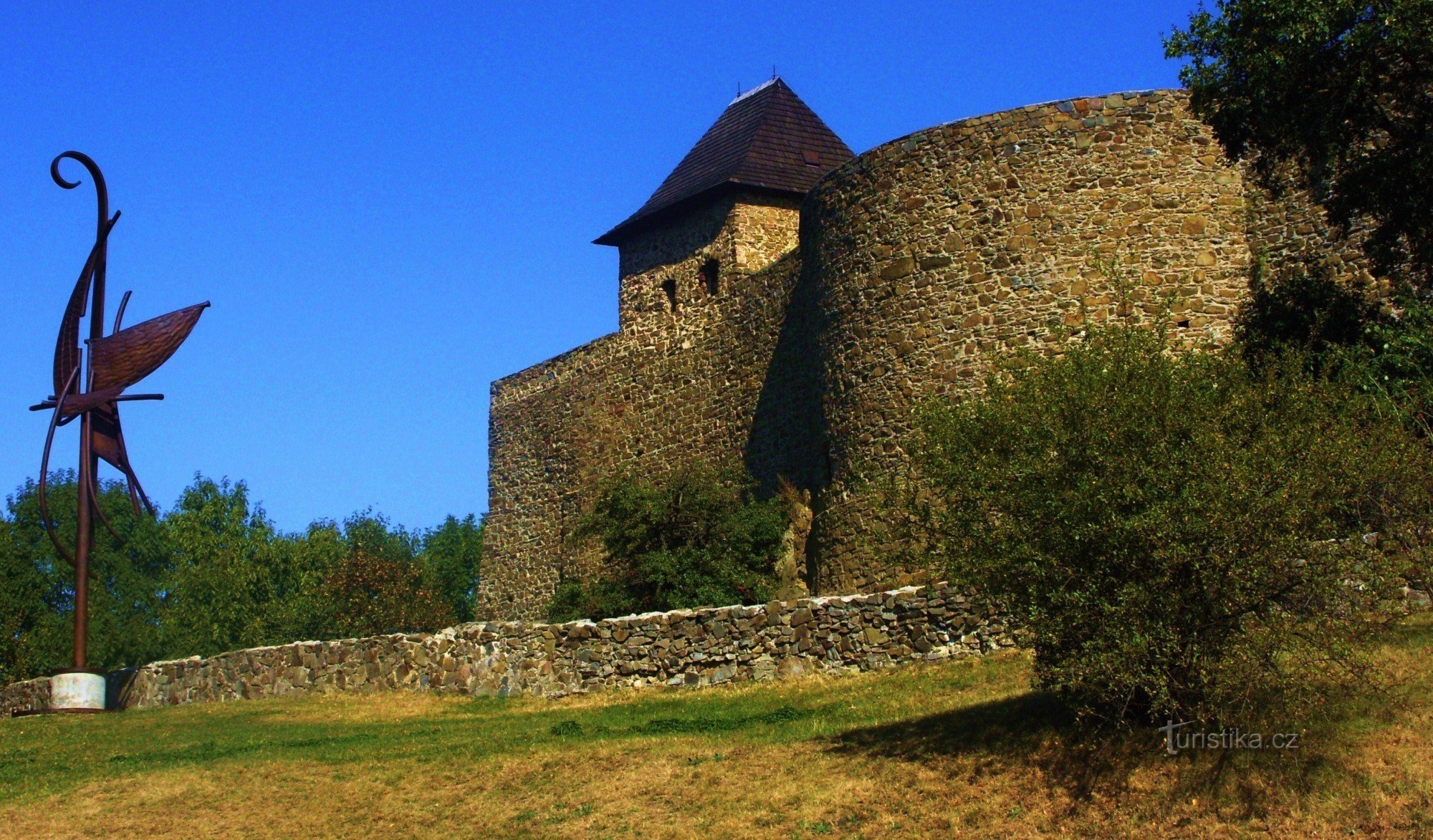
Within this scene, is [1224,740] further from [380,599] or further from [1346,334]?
[380,599]

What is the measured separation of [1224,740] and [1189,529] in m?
1.62

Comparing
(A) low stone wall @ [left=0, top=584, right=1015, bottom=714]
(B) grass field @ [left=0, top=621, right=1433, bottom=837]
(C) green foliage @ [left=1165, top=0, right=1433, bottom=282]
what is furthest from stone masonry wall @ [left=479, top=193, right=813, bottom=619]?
(C) green foliage @ [left=1165, top=0, right=1433, bottom=282]

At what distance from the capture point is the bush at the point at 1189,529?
11.9 meters

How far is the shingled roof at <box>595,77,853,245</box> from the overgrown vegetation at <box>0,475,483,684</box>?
36.6ft

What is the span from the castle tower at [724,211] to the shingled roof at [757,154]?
0.09 ft

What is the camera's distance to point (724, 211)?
31.1m

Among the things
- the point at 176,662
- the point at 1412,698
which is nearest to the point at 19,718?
the point at 176,662

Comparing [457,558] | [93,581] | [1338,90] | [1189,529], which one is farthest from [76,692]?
[457,558]

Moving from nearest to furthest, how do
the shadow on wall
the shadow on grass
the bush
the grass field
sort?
the grass field
the bush
the shadow on grass
the shadow on wall

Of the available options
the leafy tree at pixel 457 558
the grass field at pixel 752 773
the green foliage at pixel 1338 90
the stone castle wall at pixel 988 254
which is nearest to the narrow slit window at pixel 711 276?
the stone castle wall at pixel 988 254

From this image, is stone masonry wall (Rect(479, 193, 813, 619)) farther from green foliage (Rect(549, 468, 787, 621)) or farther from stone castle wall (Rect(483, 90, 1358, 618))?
stone castle wall (Rect(483, 90, 1358, 618))

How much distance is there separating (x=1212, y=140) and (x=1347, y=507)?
390 inches

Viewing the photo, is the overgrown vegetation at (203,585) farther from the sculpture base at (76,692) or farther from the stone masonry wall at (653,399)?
the sculpture base at (76,692)

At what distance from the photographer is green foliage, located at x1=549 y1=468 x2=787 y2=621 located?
2383 cm
